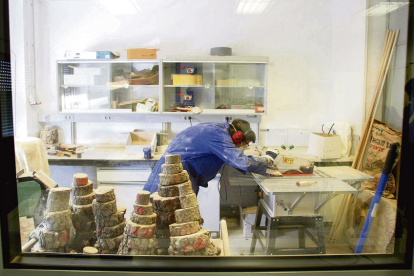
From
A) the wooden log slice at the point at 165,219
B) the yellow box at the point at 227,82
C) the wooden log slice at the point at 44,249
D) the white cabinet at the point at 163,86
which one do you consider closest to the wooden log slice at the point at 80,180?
the wooden log slice at the point at 44,249

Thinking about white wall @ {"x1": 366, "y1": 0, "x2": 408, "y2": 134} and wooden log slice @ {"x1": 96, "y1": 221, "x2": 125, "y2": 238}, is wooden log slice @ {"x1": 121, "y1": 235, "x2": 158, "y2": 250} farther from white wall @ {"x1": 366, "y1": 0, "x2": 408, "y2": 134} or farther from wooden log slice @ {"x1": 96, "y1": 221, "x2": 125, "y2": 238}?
white wall @ {"x1": 366, "y1": 0, "x2": 408, "y2": 134}

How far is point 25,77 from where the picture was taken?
3.84 ft

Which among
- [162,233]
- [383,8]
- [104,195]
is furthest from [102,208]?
[383,8]

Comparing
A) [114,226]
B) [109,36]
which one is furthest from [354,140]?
[109,36]

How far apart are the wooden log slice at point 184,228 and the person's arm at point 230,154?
0.60 meters

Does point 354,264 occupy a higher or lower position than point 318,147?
lower

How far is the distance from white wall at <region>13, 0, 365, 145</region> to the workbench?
0.33 meters

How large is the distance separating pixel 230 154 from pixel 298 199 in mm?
514

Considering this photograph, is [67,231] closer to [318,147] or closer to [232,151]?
[232,151]

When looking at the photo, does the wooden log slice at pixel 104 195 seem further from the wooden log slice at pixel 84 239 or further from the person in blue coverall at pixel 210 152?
the person in blue coverall at pixel 210 152

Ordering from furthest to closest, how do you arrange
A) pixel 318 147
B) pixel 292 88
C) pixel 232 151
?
pixel 292 88 < pixel 318 147 < pixel 232 151

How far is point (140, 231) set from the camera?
1.05m

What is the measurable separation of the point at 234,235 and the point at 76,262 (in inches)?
29.5

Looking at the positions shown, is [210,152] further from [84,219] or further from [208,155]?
[84,219]
